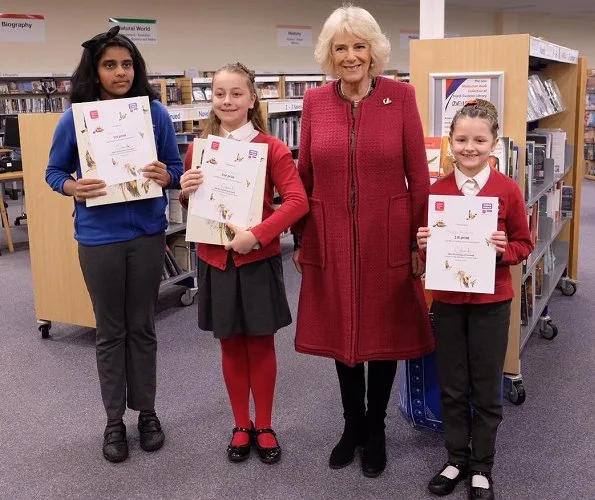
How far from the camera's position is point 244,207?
220 cm

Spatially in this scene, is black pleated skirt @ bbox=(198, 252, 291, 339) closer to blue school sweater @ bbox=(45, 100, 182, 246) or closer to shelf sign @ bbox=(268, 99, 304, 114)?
blue school sweater @ bbox=(45, 100, 182, 246)

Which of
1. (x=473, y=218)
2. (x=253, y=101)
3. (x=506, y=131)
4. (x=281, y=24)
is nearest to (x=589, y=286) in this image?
(x=506, y=131)

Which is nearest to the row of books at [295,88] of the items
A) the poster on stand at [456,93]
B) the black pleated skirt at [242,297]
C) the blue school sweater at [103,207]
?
the poster on stand at [456,93]

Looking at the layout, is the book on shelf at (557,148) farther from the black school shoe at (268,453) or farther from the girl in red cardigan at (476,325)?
the black school shoe at (268,453)

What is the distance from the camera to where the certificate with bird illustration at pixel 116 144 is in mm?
2262

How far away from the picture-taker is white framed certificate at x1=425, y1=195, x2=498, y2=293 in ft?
6.57

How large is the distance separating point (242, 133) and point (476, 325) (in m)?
1.00

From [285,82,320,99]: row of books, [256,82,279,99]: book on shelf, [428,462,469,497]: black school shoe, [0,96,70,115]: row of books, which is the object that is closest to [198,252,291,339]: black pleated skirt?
[428,462,469,497]: black school shoe

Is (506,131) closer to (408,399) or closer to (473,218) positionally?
(473,218)

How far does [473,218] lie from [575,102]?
2.54 meters

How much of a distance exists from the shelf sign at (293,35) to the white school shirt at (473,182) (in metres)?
11.1

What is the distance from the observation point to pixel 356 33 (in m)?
2.01

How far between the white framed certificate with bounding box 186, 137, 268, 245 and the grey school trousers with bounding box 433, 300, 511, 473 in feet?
2.28

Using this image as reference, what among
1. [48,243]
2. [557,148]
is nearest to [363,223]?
[557,148]
